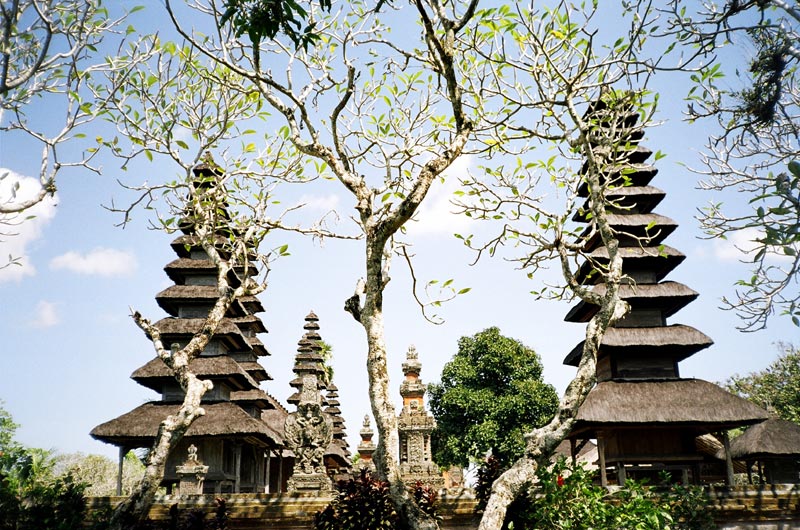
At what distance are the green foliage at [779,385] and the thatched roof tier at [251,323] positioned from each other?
2552cm

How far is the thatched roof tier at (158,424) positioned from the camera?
19.0m

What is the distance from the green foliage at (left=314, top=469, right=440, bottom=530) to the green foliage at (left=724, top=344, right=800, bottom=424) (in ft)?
94.8

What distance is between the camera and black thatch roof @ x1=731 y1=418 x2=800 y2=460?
18.2 m

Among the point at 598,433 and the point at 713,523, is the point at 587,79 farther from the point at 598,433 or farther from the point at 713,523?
Result: the point at 598,433

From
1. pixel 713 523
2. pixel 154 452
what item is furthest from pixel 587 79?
pixel 154 452

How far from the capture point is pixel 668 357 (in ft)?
58.7

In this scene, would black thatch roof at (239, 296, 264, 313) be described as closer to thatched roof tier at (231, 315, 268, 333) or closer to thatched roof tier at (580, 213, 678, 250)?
thatched roof tier at (231, 315, 268, 333)

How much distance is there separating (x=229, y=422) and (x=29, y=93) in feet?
43.0

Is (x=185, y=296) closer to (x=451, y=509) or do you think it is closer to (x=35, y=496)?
(x=35, y=496)

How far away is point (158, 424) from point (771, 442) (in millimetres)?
18756

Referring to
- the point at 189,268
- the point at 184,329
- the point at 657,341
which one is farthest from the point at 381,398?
the point at 189,268

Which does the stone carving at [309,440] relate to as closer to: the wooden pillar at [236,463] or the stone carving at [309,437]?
the stone carving at [309,437]

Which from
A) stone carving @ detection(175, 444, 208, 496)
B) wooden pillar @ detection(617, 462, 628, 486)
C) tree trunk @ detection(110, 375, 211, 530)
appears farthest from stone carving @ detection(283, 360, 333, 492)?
wooden pillar @ detection(617, 462, 628, 486)

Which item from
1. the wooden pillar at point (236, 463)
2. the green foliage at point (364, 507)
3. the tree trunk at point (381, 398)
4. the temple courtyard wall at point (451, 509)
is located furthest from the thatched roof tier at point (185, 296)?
the tree trunk at point (381, 398)
